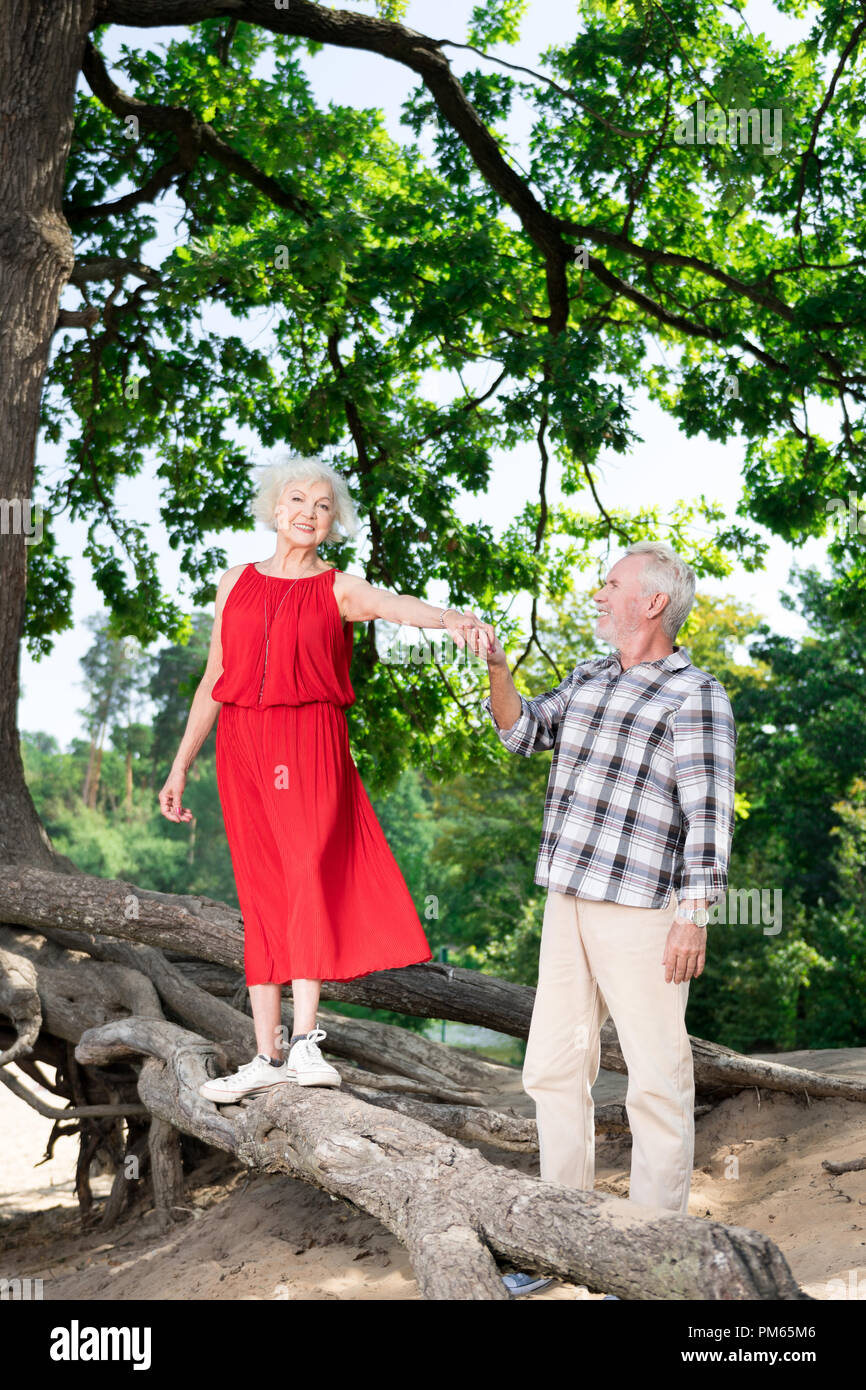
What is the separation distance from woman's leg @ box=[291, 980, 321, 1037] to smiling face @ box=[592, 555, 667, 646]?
161 centimetres

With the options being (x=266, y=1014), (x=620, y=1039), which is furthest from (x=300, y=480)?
(x=620, y=1039)

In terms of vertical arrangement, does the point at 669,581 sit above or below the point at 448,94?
below

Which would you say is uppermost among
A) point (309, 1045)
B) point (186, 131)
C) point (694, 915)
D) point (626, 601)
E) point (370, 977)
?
point (186, 131)

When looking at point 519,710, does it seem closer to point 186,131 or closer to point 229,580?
point 229,580

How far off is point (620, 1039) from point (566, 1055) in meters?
0.21

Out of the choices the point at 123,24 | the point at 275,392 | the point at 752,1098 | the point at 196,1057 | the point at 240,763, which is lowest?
the point at 752,1098

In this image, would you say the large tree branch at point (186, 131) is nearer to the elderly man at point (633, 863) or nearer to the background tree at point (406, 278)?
the background tree at point (406, 278)

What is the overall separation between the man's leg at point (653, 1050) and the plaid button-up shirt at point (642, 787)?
0.12m

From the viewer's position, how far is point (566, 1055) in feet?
12.4

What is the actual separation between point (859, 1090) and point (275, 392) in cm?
856

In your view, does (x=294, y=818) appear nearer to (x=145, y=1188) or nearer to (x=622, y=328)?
(x=145, y=1188)

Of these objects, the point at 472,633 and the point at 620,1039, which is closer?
the point at 620,1039

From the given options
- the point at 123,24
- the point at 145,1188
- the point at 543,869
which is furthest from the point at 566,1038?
the point at 123,24
